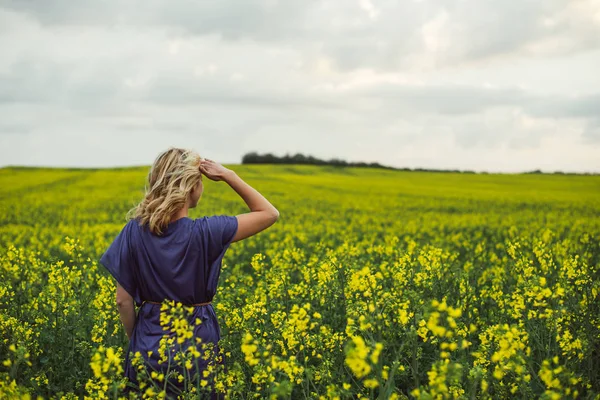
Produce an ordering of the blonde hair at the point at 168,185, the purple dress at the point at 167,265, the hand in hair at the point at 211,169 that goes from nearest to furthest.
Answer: the blonde hair at the point at 168,185 → the purple dress at the point at 167,265 → the hand in hair at the point at 211,169

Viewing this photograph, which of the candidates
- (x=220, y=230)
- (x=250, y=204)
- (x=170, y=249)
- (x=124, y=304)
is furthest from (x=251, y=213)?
(x=124, y=304)

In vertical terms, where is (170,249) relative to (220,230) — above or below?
below

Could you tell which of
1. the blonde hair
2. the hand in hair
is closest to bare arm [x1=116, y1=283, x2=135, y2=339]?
the blonde hair

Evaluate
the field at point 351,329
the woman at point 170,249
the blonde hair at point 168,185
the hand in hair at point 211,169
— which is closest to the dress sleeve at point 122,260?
the woman at point 170,249

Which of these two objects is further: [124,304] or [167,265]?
[124,304]

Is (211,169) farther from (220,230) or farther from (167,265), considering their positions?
(167,265)

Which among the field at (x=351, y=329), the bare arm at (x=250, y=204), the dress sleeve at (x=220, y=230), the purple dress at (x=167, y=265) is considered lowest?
the field at (x=351, y=329)

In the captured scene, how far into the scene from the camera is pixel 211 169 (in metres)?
3.45

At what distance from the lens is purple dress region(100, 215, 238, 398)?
3.33 m

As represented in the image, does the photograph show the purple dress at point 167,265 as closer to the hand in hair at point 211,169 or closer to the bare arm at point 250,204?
the bare arm at point 250,204

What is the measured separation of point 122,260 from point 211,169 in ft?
2.85

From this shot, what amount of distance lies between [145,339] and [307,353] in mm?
1940

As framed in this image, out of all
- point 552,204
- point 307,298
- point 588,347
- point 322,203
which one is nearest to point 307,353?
point 307,298

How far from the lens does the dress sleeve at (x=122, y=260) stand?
3398 millimetres
